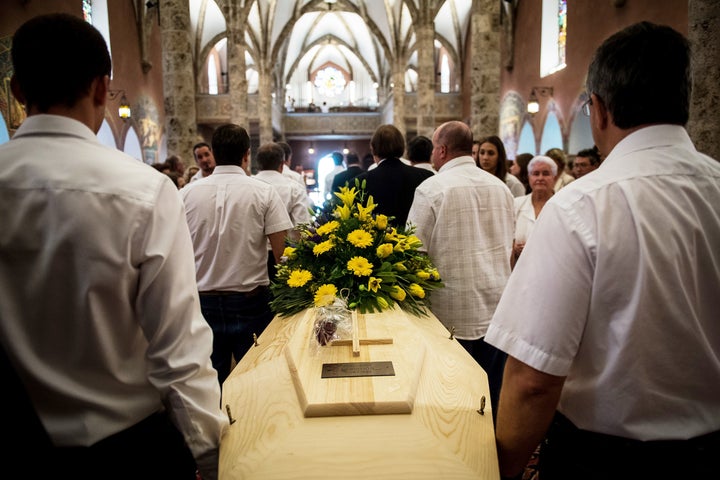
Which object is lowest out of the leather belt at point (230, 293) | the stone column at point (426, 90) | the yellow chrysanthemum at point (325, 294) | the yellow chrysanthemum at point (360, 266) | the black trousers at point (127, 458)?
the leather belt at point (230, 293)

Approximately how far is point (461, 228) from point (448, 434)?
167 cm

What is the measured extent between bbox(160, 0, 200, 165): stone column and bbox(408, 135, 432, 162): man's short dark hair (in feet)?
16.9

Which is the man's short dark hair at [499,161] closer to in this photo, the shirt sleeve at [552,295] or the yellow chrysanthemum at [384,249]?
the yellow chrysanthemum at [384,249]

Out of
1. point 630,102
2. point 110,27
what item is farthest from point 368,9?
point 630,102

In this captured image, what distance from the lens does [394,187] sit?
4.14 meters

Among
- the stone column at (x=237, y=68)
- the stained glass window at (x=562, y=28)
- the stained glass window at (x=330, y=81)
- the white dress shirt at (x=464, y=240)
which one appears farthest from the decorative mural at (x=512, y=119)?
the stained glass window at (x=330, y=81)

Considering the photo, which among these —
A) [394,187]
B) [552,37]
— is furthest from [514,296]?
[552,37]

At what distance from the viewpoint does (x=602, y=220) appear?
1.22 meters

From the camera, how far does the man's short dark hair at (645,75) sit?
4.07 ft

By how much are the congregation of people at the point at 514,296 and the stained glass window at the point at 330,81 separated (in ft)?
118

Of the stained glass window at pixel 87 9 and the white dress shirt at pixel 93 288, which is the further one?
the stained glass window at pixel 87 9

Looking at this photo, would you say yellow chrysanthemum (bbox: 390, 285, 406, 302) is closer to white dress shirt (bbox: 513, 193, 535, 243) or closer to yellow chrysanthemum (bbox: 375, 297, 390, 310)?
yellow chrysanthemum (bbox: 375, 297, 390, 310)

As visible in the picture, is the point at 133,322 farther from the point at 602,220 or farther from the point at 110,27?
the point at 110,27

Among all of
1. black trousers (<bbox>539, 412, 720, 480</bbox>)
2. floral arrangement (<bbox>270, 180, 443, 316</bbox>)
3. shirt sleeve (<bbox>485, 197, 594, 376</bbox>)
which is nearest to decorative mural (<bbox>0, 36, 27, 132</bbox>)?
floral arrangement (<bbox>270, 180, 443, 316</bbox>)
